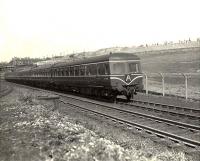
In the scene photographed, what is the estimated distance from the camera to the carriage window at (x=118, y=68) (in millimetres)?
22034

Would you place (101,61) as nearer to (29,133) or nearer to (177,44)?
(29,133)

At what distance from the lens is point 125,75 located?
878 inches

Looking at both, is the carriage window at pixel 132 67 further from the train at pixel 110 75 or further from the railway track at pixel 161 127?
the railway track at pixel 161 127

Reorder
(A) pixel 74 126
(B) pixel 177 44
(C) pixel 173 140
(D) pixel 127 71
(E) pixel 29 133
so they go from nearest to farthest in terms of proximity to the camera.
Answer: (C) pixel 173 140 < (E) pixel 29 133 < (A) pixel 74 126 < (D) pixel 127 71 < (B) pixel 177 44

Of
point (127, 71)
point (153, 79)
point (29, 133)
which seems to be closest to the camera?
point (29, 133)

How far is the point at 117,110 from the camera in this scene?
1909 cm

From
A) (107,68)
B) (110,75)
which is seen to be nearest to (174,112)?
(110,75)

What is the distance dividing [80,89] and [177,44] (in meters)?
65.3

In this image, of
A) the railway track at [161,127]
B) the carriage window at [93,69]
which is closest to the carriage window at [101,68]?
the carriage window at [93,69]

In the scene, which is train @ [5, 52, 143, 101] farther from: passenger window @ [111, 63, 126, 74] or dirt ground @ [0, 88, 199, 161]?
dirt ground @ [0, 88, 199, 161]

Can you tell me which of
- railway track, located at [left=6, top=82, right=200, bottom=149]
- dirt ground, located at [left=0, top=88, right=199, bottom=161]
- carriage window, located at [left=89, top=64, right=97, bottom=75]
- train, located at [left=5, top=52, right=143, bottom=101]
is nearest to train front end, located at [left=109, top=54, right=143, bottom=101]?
train, located at [left=5, top=52, right=143, bottom=101]

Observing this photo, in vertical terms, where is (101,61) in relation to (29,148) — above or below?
above

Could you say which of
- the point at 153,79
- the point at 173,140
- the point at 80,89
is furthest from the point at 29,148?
the point at 153,79

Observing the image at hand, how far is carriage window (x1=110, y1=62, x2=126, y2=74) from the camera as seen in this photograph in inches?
867
